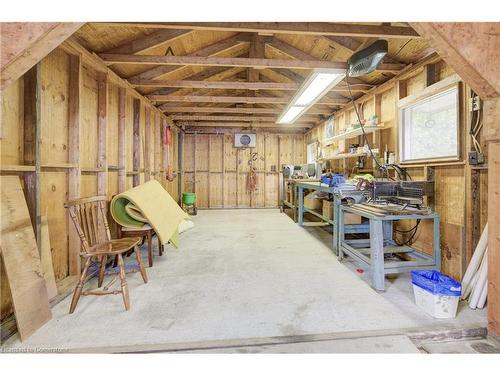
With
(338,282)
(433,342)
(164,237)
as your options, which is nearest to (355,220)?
(338,282)

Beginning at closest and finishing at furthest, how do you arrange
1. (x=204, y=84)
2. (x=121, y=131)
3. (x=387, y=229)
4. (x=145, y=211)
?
1. (x=145, y=211)
2. (x=387, y=229)
3. (x=121, y=131)
4. (x=204, y=84)

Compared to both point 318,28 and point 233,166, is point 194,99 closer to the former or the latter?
point 318,28

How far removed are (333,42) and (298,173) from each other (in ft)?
12.3

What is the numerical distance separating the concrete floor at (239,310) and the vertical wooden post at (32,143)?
819mm

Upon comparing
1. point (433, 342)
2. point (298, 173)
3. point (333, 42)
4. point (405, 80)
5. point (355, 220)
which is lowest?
point (433, 342)

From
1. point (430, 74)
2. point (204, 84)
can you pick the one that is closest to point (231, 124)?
point (204, 84)

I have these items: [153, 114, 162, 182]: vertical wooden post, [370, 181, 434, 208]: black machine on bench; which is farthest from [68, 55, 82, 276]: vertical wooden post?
[370, 181, 434, 208]: black machine on bench

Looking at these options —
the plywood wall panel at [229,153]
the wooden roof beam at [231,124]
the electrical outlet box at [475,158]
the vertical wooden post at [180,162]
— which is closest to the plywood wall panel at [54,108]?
the electrical outlet box at [475,158]

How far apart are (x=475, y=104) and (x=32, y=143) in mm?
3834

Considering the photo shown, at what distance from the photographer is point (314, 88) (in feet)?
11.5

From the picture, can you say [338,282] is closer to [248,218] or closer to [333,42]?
[333,42]

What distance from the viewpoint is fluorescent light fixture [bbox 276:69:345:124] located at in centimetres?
301

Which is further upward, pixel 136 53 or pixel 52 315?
pixel 136 53

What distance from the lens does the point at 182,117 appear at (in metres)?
5.98
